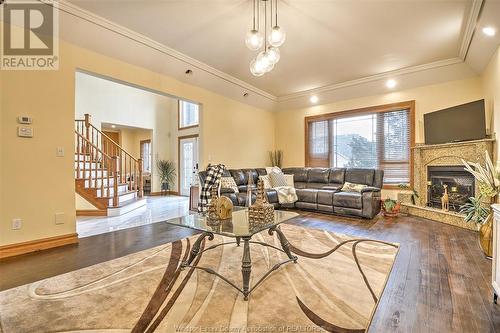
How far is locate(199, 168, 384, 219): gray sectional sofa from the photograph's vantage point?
4.42 metres

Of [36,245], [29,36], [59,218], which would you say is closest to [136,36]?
[29,36]

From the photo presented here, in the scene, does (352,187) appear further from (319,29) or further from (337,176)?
(319,29)

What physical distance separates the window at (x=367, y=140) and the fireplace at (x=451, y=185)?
0.41 metres

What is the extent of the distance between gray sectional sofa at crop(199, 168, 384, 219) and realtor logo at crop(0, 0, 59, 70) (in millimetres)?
2773

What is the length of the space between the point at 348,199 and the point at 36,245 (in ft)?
15.7

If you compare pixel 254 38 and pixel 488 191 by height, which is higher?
pixel 254 38

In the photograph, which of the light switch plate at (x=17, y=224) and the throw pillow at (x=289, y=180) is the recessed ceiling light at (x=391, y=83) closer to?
the throw pillow at (x=289, y=180)

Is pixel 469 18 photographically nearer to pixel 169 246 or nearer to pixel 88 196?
pixel 169 246

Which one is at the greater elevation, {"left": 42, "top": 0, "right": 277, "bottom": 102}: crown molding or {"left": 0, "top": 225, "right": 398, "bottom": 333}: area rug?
{"left": 42, "top": 0, "right": 277, "bottom": 102}: crown molding

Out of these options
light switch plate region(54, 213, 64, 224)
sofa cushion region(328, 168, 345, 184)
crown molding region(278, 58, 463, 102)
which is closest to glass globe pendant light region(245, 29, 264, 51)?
light switch plate region(54, 213, 64, 224)

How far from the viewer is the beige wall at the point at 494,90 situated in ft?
10.9

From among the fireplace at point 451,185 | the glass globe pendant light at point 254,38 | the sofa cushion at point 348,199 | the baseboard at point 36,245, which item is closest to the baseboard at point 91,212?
the baseboard at point 36,245

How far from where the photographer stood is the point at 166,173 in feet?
27.7

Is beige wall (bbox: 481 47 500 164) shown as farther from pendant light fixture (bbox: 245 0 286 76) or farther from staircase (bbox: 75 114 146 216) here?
staircase (bbox: 75 114 146 216)
